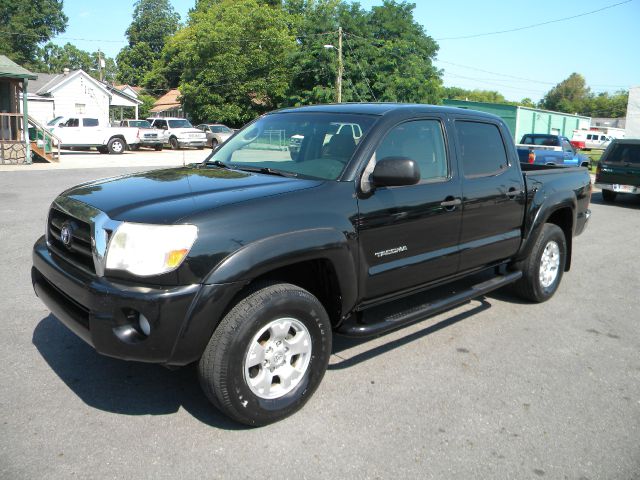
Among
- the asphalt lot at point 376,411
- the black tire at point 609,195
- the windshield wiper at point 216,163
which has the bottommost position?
the asphalt lot at point 376,411

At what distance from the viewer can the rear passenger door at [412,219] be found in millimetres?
3756

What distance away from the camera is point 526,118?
4831 cm

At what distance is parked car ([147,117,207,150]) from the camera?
33.5 m

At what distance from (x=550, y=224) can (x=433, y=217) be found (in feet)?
6.90

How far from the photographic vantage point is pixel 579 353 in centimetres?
457

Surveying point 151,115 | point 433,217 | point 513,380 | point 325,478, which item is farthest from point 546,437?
point 151,115

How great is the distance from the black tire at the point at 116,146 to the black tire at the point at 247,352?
2701cm

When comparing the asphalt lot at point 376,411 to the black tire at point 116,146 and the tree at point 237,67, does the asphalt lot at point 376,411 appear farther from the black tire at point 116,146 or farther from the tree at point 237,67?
the tree at point 237,67

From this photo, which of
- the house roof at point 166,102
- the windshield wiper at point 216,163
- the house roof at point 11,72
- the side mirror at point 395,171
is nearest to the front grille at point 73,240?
the windshield wiper at point 216,163

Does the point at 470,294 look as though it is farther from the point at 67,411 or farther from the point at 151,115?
the point at 151,115

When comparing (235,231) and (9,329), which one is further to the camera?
(9,329)

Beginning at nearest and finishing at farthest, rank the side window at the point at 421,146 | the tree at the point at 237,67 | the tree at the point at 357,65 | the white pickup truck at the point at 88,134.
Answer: the side window at the point at 421,146
the white pickup truck at the point at 88,134
the tree at the point at 357,65
the tree at the point at 237,67

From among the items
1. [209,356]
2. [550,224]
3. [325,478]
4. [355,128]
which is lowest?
[325,478]

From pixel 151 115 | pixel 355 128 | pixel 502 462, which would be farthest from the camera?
pixel 151 115
